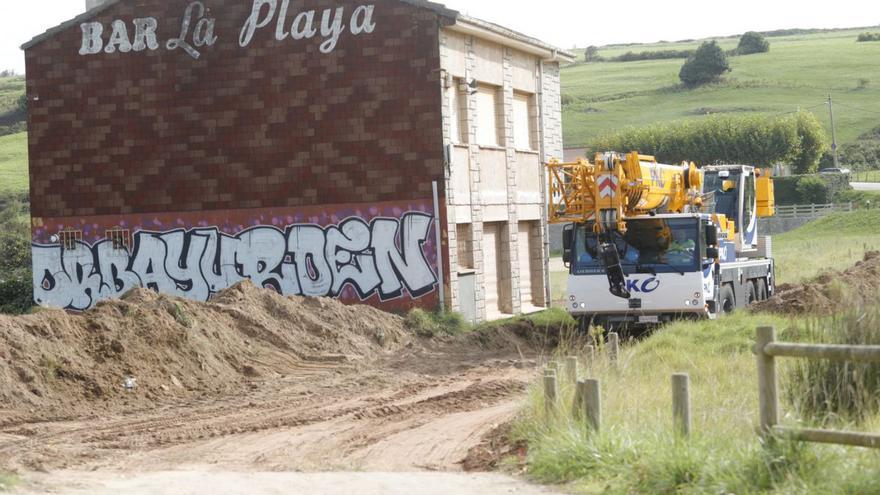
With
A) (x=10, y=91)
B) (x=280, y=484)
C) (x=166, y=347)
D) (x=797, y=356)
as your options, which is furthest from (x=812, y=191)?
(x=797, y=356)

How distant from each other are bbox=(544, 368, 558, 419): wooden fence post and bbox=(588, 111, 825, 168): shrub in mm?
82069

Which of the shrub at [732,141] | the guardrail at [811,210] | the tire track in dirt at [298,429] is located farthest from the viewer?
the shrub at [732,141]

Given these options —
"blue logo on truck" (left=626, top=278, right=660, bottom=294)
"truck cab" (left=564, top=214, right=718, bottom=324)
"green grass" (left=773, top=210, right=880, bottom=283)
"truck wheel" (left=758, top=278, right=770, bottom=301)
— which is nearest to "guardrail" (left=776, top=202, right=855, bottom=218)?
"green grass" (left=773, top=210, right=880, bottom=283)

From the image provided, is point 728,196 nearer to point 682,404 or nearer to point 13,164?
point 682,404

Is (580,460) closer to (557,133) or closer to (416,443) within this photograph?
(416,443)

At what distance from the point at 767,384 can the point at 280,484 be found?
13.0 ft

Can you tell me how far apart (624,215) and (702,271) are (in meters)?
1.65

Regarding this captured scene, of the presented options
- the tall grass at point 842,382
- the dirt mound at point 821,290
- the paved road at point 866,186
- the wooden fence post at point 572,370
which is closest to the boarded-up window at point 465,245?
the dirt mound at point 821,290

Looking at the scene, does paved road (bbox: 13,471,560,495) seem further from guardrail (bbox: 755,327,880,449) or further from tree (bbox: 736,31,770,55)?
tree (bbox: 736,31,770,55)

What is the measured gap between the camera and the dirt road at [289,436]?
36.8 feet

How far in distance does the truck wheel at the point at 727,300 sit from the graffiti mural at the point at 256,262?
6.08 meters

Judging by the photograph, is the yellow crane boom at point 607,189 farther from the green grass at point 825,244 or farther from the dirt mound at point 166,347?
the green grass at point 825,244

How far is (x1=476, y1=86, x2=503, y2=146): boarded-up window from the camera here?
100 ft

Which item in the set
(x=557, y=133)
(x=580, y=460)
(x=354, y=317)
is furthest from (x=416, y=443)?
(x=557, y=133)
